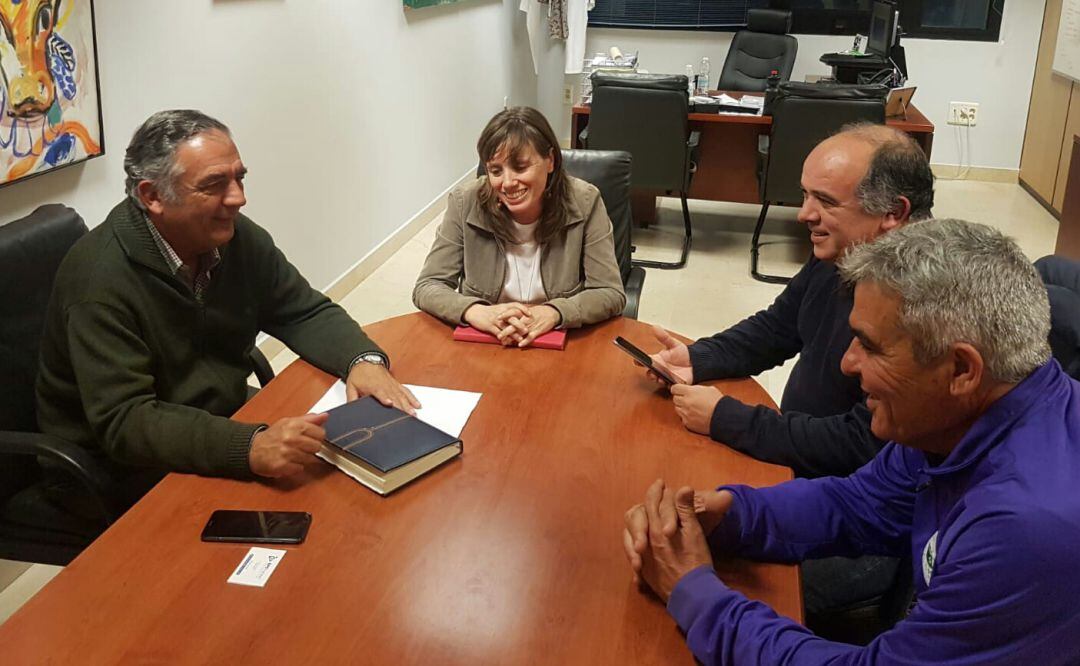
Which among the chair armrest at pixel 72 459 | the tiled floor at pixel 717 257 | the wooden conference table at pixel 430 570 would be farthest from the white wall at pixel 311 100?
the wooden conference table at pixel 430 570

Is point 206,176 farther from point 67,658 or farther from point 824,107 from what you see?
point 824,107

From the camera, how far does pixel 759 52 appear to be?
6328 mm

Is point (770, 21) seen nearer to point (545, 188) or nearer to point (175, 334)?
point (545, 188)

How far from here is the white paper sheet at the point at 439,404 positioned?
63.4 inches

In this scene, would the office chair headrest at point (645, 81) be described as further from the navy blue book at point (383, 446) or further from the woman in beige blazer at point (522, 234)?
the navy blue book at point (383, 446)

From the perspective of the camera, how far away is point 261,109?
3.28 m

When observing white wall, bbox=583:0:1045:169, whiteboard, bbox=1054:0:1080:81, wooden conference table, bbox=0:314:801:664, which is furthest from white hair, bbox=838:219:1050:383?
white wall, bbox=583:0:1045:169

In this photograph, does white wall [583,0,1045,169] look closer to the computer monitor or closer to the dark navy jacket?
the computer monitor

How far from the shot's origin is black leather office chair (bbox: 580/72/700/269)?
443 centimetres

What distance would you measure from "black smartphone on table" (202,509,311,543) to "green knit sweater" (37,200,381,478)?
0.12 metres

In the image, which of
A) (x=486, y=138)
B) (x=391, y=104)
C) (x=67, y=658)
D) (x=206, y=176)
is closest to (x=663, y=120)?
(x=391, y=104)

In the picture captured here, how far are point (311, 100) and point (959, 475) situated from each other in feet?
10.5

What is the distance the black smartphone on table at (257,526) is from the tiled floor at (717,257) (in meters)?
2.22

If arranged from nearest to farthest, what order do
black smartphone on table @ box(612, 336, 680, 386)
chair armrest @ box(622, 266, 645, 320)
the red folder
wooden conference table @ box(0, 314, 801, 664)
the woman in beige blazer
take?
wooden conference table @ box(0, 314, 801, 664) → black smartphone on table @ box(612, 336, 680, 386) → the red folder → the woman in beige blazer → chair armrest @ box(622, 266, 645, 320)
